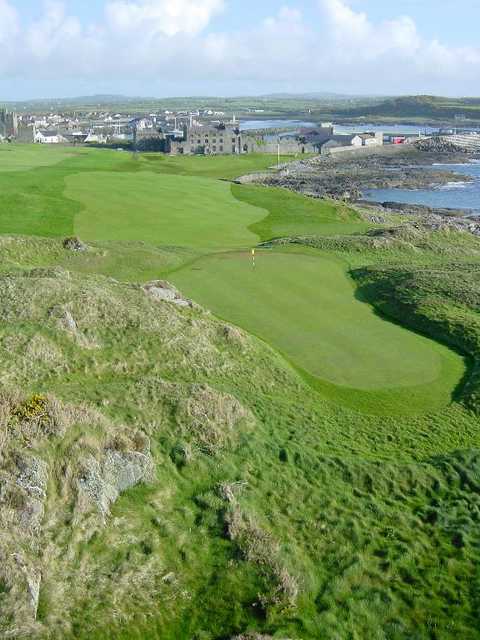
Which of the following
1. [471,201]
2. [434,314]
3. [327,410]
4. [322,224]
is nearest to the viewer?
[327,410]

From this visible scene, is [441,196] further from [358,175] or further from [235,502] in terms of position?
[235,502]

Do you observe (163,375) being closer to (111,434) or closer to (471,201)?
(111,434)

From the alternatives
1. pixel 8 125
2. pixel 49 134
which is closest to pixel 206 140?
pixel 49 134

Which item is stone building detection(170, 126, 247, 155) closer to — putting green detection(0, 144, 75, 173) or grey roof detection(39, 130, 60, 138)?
putting green detection(0, 144, 75, 173)

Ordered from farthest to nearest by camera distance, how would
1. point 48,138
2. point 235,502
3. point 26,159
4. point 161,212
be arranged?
1. point 48,138
2. point 26,159
3. point 161,212
4. point 235,502

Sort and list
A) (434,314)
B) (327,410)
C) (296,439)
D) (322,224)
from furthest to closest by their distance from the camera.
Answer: (322,224)
(434,314)
(327,410)
(296,439)

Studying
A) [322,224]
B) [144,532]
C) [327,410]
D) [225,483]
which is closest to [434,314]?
[327,410]
